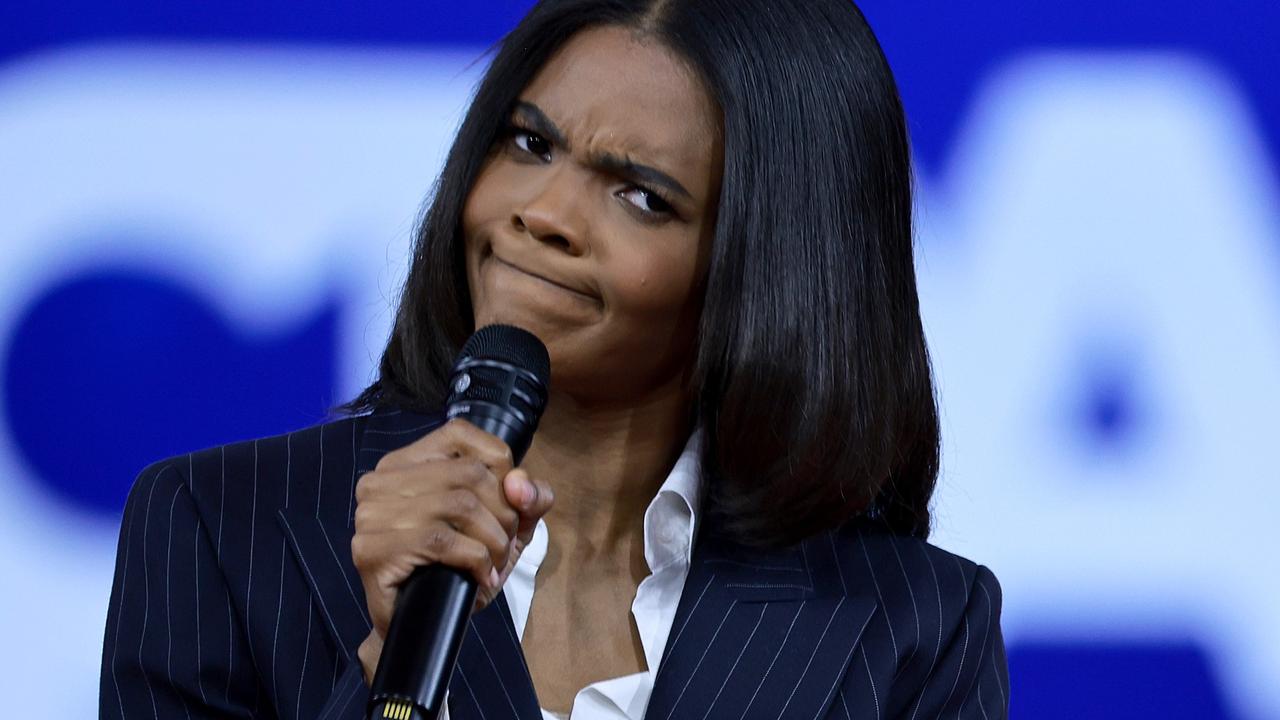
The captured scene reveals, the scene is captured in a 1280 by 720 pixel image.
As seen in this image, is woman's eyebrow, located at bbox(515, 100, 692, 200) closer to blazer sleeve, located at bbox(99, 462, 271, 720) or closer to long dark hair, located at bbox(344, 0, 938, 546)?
long dark hair, located at bbox(344, 0, 938, 546)

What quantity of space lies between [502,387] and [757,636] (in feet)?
1.73

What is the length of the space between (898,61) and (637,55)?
696 mm

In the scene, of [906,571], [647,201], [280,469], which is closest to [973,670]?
[906,571]

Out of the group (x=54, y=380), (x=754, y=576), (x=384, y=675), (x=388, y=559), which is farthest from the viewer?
(x=54, y=380)

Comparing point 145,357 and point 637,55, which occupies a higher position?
point 637,55

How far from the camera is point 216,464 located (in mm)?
1320

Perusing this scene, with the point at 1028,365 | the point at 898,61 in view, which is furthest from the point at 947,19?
the point at 1028,365

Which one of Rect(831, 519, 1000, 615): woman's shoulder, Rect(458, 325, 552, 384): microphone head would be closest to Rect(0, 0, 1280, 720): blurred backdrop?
Rect(831, 519, 1000, 615): woman's shoulder

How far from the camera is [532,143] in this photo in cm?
137

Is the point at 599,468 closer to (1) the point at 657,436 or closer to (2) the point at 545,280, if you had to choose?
(1) the point at 657,436

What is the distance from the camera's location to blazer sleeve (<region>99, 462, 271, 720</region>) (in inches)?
47.7

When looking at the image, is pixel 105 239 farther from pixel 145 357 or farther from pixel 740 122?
pixel 740 122

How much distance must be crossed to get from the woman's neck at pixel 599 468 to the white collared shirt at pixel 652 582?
1.0 inches

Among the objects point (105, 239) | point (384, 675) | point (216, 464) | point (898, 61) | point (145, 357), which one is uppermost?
point (898, 61)
